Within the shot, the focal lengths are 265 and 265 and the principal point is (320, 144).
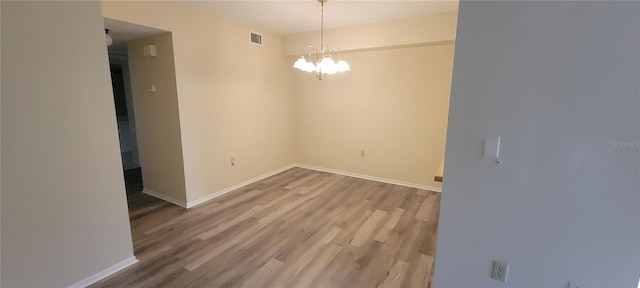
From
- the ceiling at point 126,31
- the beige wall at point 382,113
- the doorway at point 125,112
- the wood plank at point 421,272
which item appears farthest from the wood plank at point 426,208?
the doorway at point 125,112

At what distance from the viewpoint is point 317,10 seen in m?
3.29

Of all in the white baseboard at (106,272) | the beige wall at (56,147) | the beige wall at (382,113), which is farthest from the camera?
the beige wall at (382,113)

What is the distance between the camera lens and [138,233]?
111 inches

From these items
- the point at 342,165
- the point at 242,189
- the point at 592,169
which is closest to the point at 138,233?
the point at 242,189

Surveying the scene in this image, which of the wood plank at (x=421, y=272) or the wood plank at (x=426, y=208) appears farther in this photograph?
the wood plank at (x=426, y=208)

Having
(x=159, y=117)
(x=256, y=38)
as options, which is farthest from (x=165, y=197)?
(x=256, y=38)

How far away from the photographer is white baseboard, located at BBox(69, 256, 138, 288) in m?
2.04

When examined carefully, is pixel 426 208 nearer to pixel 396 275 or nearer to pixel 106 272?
pixel 396 275

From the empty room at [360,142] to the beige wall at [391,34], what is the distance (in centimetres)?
2

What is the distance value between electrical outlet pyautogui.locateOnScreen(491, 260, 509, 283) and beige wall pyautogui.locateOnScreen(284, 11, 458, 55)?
2.74 meters

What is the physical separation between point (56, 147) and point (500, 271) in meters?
3.01

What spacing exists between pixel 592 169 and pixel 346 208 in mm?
2506

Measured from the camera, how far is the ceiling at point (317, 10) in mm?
3043

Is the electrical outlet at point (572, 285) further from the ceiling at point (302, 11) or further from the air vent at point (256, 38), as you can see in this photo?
the air vent at point (256, 38)
